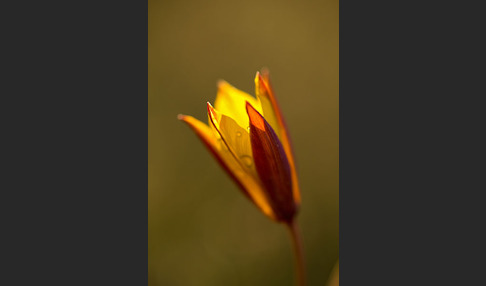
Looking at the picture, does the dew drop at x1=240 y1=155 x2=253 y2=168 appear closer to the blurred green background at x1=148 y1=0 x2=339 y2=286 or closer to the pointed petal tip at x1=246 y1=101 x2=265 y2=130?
the pointed petal tip at x1=246 y1=101 x2=265 y2=130

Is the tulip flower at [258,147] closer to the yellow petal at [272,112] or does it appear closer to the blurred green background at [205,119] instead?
the yellow petal at [272,112]

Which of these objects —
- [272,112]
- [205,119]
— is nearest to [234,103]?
[272,112]

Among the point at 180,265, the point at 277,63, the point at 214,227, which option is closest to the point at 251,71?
the point at 277,63

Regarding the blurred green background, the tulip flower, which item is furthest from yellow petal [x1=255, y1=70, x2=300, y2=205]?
the blurred green background

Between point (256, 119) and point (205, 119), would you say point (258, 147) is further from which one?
point (205, 119)

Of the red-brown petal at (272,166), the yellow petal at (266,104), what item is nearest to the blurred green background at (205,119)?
the red-brown petal at (272,166)

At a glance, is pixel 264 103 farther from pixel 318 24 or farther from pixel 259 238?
pixel 318 24
